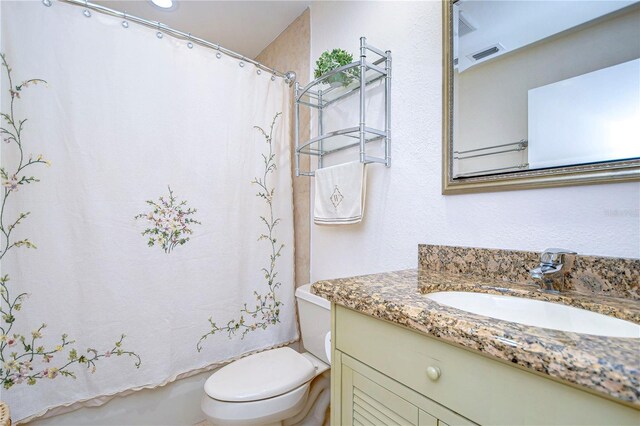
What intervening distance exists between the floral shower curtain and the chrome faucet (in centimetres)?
128

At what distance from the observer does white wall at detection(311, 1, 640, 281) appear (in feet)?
2.54

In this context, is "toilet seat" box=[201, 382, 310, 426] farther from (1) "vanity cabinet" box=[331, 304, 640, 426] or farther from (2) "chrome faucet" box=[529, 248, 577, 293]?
(2) "chrome faucet" box=[529, 248, 577, 293]

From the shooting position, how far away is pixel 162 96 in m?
1.38

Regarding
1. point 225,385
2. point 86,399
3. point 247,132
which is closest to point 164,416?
point 86,399

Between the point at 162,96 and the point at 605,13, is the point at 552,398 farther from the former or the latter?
the point at 162,96

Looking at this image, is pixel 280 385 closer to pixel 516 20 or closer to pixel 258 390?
pixel 258 390

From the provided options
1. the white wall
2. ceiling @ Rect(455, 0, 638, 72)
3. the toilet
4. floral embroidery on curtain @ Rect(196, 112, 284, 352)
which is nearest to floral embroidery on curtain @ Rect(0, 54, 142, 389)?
the toilet

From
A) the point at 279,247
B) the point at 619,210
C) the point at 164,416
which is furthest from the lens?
the point at 279,247

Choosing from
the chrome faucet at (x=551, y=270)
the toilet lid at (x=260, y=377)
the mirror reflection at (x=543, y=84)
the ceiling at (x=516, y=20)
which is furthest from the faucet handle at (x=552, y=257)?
the toilet lid at (x=260, y=377)

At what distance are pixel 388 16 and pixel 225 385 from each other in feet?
5.59

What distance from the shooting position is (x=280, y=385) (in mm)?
1188

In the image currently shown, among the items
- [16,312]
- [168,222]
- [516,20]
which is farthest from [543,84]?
[16,312]

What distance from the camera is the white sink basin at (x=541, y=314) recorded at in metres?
0.62

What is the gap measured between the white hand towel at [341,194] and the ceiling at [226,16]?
1133 mm
